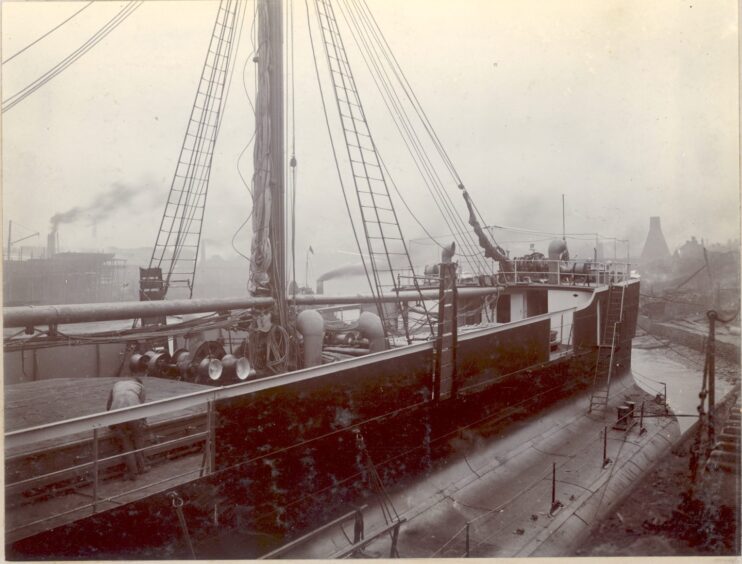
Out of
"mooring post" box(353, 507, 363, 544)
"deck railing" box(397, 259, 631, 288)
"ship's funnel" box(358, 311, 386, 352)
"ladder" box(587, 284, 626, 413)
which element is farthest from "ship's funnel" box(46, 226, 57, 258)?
"ladder" box(587, 284, 626, 413)

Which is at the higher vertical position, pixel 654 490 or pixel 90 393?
pixel 90 393

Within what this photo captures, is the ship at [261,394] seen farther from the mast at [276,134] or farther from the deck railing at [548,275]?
the deck railing at [548,275]

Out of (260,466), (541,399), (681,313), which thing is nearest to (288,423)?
(260,466)

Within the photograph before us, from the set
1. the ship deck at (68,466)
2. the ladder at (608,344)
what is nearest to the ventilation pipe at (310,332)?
the ship deck at (68,466)

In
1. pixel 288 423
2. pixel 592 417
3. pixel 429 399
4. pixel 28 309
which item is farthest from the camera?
pixel 592 417

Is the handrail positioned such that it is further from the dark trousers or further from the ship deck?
the dark trousers

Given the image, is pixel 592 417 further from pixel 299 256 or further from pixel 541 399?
pixel 299 256

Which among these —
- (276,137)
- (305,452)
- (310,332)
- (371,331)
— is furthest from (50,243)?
(371,331)

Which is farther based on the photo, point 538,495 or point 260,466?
point 538,495
